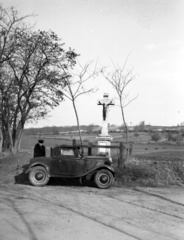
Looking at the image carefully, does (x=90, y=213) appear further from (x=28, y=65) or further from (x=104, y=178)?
(x=28, y=65)

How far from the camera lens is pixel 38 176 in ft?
28.9

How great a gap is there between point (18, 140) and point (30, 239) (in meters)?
13.0

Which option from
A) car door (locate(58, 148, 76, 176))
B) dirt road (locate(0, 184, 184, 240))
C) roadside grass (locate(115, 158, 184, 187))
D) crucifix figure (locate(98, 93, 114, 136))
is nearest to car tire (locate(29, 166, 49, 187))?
dirt road (locate(0, 184, 184, 240))

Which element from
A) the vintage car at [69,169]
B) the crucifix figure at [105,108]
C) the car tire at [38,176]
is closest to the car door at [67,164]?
the vintage car at [69,169]

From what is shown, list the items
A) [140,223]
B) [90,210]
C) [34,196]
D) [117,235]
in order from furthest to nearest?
[34,196] → [90,210] → [140,223] → [117,235]

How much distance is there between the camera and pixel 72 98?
47.0ft

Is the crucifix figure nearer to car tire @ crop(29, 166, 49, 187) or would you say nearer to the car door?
the car door

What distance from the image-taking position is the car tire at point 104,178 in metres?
8.68

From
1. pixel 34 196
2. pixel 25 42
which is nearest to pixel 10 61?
pixel 25 42

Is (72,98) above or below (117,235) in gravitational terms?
above

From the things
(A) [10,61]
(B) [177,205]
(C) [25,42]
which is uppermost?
(C) [25,42]

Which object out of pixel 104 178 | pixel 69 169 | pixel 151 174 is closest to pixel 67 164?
pixel 69 169

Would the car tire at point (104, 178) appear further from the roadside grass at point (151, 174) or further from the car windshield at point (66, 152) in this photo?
the car windshield at point (66, 152)

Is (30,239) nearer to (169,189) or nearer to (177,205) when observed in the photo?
(177,205)
